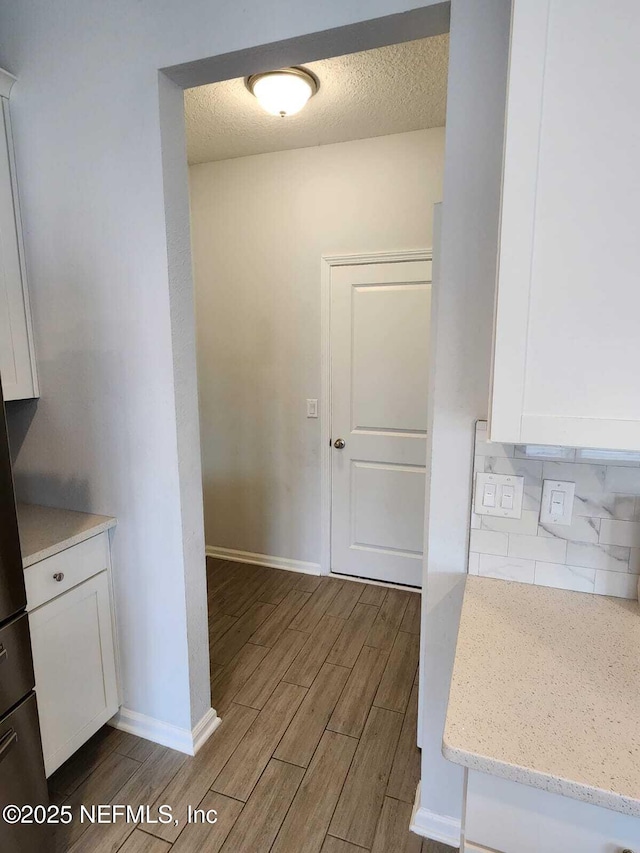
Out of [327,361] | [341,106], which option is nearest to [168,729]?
[327,361]

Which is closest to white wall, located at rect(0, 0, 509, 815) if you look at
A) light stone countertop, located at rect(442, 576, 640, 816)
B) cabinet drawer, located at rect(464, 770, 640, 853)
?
light stone countertop, located at rect(442, 576, 640, 816)

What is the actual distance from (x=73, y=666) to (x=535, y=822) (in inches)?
57.4

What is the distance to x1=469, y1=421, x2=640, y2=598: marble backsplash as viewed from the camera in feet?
3.71

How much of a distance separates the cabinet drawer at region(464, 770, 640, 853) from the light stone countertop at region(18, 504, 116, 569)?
131 cm

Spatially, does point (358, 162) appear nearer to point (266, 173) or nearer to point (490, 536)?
point (266, 173)

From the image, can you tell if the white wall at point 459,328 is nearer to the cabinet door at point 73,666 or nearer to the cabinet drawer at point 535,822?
the cabinet drawer at point 535,822

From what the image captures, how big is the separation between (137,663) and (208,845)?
2.11ft

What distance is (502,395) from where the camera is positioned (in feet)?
3.00

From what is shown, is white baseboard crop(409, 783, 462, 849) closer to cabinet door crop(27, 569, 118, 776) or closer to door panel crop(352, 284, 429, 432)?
cabinet door crop(27, 569, 118, 776)

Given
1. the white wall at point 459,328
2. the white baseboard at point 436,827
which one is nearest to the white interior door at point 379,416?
the white wall at point 459,328

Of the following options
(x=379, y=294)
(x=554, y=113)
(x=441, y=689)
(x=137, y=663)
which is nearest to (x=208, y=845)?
(x=137, y=663)

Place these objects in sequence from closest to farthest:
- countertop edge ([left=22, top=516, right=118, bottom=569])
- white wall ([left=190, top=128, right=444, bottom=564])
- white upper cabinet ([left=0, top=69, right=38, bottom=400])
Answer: countertop edge ([left=22, top=516, right=118, bottom=569])
white upper cabinet ([left=0, top=69, right=38, bottom=400])
white wall ([left=190, top=128, right=444, bottom=564])

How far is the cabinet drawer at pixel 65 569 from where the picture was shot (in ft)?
4.64

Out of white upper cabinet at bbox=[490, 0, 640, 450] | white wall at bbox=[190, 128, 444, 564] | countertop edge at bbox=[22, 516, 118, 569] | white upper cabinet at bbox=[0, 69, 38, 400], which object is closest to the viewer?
white upper cabinet at bbox=[490, 0, 640, 450]
